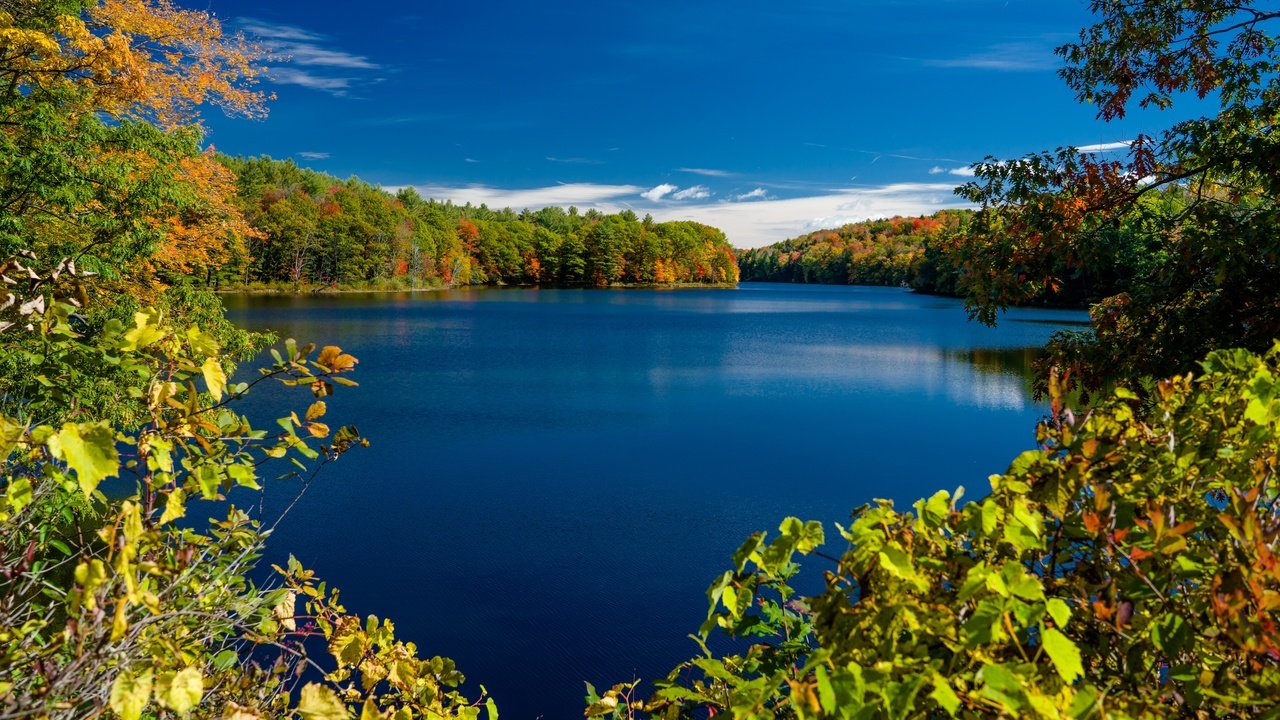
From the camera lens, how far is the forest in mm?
1113

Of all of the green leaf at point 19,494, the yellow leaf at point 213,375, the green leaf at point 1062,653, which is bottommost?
the green leaf at point 1062,653

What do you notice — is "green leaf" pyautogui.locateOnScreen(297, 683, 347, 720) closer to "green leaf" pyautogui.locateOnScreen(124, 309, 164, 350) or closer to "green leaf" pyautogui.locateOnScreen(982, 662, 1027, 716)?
"green leaf" pyautogui.locateOnScreen(124, 309, 164, 350)

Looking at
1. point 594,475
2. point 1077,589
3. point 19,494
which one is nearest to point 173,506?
point 19,494

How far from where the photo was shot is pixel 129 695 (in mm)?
1172

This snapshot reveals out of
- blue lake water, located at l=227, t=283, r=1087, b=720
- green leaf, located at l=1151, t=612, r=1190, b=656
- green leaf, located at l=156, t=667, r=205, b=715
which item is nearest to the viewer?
green leaf, located at l=1151, t=612, r=1190, b=656

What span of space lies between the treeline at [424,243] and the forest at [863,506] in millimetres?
34273

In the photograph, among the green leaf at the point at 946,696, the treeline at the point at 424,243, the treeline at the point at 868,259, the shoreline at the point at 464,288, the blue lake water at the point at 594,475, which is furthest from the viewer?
the treeline at the point at 868,259

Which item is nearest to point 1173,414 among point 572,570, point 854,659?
point 854,659

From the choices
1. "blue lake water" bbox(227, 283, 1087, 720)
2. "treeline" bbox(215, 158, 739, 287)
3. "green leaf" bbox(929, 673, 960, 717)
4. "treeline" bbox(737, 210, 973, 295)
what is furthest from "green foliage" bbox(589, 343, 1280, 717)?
"treeline" bbox(737, 210, 973, 295)

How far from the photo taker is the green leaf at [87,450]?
111cm

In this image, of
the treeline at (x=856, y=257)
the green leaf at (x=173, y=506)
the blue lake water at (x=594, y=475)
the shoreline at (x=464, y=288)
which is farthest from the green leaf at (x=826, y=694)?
the treeline at (x=856, y=257)

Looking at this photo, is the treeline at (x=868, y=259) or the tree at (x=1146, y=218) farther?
the treeline at (x=868, y=259)

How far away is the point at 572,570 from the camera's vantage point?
850 centimetres

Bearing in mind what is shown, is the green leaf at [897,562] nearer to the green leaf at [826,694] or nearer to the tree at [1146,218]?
the green leaf at [826,694]
